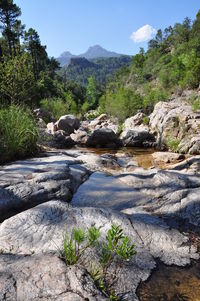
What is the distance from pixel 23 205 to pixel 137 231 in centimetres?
191

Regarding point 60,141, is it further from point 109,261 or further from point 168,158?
point 109,261

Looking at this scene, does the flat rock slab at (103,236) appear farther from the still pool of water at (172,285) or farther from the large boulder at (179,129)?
the large boulder at (179,129)

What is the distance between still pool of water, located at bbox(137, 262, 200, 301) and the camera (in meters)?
2.09

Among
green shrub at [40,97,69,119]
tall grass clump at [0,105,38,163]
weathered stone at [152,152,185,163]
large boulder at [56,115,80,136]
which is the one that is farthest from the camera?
green shrub at [40,97,69,119]

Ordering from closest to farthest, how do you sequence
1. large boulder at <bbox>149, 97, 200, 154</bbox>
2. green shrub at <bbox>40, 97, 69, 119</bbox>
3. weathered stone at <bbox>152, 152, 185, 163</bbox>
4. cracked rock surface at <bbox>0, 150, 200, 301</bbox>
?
cracked rock surface at <bbox>0, 150, 200, 301</bbox>, weathered stone at <bbox>152, 152, 185, 163</bbox>, large boulder at <bbox>149, 97, 200, 154</bbox>, green shrub at <bbox>40, 97, 69, 119</bbox>

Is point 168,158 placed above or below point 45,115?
below

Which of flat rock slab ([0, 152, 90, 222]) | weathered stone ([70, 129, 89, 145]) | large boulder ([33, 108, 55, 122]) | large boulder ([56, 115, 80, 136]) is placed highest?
large boulder ([33, 108, 55, 122])

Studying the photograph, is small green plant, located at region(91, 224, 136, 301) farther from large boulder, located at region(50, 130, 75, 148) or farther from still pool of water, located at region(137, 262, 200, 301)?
large boulder, located at region(50, 130, 75, 148)

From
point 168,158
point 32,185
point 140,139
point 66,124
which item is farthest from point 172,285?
point 66,124

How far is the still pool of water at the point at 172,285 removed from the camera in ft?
6.84

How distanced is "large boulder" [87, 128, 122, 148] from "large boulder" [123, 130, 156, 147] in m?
0.72

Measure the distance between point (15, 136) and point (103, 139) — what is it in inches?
298

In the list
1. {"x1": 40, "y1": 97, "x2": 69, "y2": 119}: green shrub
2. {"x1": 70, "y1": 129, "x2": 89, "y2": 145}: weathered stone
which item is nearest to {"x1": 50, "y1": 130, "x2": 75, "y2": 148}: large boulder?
{"x1": 70, "y1": 129, "x2": 89, "y2": 145}: weathered stone

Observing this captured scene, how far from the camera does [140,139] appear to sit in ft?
44.4
